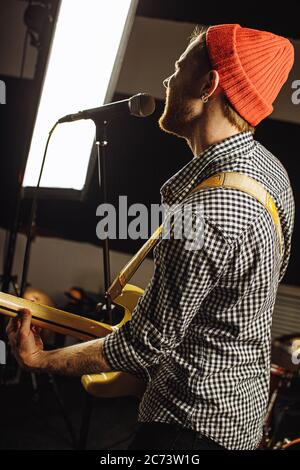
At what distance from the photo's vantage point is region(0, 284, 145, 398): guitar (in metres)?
1.23

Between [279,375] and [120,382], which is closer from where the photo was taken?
[120,382]

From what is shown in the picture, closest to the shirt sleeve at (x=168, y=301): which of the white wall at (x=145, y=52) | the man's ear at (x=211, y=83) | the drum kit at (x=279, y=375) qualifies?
the man's ear at (x=211, y=83)

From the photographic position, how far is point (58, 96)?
1945 millimetres

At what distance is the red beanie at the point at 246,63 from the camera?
1.08 meters

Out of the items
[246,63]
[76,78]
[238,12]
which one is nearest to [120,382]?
[246,63]

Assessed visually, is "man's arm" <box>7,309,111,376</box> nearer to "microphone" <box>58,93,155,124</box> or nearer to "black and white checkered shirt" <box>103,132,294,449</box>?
"black and white checkered shirt" <box>103,132,294,449</box>

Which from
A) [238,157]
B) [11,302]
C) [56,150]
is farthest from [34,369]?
[56,150]

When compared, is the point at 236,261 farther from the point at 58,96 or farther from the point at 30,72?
the point at 30,72

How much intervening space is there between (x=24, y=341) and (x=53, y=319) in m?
0.14

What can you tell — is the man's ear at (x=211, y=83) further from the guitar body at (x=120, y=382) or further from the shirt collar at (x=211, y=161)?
the guitar body at (x=120, y=382)

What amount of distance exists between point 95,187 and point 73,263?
0.63 m

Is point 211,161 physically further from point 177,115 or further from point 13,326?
point 13,326

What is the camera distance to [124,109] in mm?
1468

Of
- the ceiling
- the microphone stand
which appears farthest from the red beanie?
the ceiling
